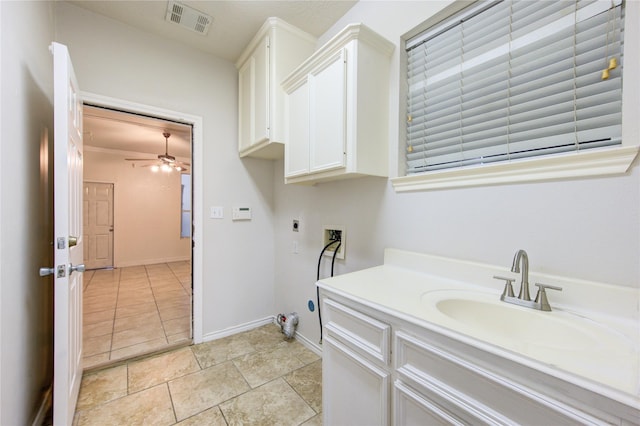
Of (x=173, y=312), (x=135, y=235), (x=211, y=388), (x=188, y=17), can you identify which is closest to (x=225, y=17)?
(x=188, y=17)

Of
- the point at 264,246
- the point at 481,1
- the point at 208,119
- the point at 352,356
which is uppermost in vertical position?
the point at 481,1

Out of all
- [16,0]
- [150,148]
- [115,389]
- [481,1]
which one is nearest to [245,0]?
[16,0]

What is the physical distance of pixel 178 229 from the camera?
6234mm

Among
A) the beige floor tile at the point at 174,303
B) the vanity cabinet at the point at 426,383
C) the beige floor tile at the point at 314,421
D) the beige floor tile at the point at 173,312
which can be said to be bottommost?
the beige floor tile at the point at 174,303

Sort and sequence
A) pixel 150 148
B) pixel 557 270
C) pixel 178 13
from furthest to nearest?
1. pixel 150 148
2. pixel 178 13
3. pixel 557 270

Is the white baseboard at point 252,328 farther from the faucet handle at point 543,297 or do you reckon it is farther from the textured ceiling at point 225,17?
the textured ceiling at point 225,17

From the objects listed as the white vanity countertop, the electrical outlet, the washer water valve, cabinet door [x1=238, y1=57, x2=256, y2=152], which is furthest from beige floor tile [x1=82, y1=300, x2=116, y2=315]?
the white vanity countertop

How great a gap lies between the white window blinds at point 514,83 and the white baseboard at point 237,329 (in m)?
2.13

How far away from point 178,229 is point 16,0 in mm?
5718

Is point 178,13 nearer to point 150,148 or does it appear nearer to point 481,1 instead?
point 481,1

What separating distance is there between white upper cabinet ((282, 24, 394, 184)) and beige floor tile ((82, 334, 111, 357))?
7.75 feet

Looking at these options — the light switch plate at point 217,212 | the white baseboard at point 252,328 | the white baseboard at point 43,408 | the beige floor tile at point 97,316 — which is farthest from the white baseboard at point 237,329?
the beige floor tile at point 97,316

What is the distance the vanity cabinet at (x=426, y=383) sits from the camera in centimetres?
57

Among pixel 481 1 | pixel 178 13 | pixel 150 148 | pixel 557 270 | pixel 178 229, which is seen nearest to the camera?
pixel 557 270
